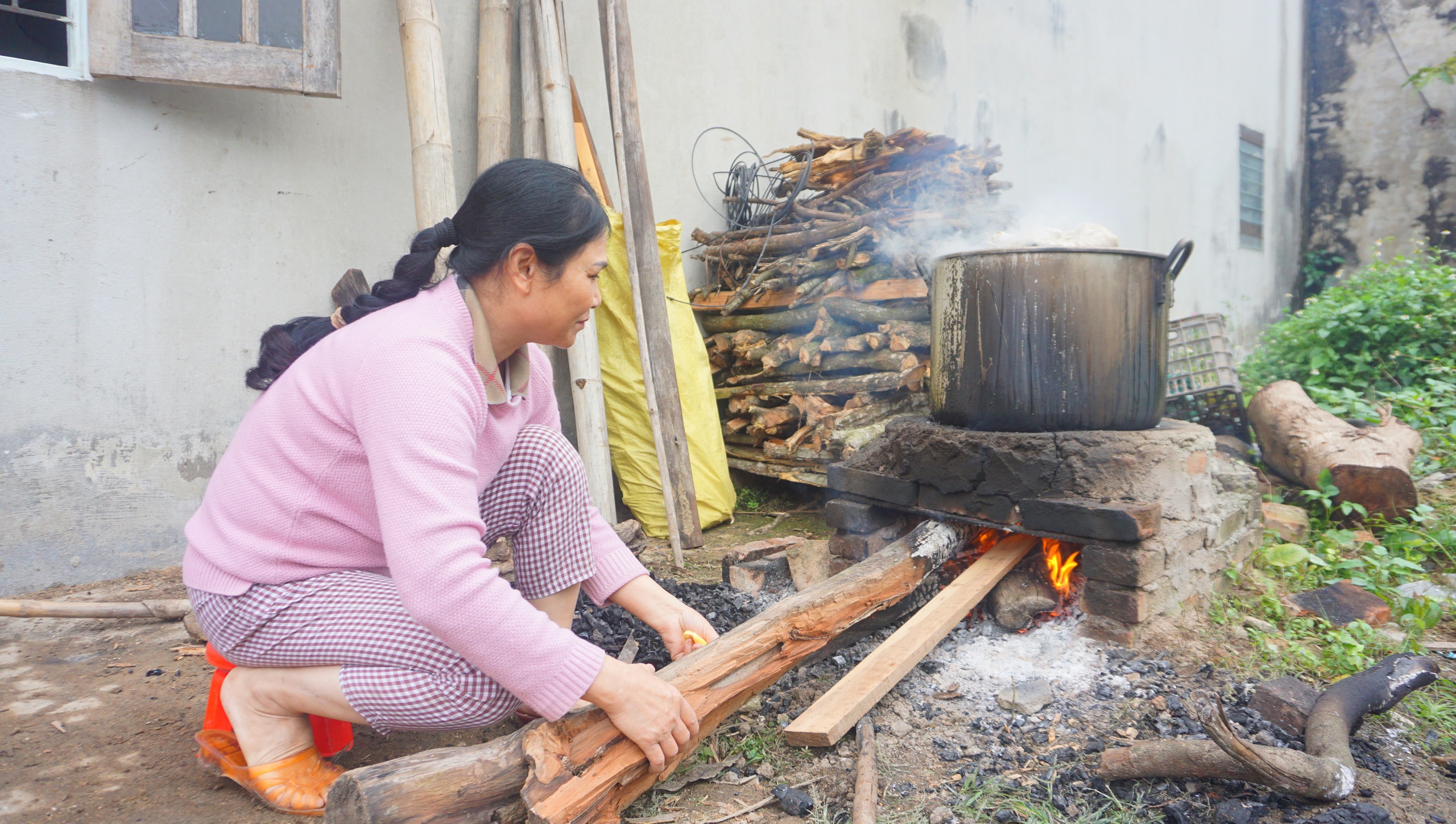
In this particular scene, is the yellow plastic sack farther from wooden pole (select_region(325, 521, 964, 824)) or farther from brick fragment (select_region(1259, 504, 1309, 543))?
brick fragment (select_region(1259, 504, 1309, 543))

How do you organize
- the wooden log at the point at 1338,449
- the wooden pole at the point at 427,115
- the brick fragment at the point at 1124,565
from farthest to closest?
1. the wooden log at the point at 1338,449
2. the wooden pole at the point at 427,115
3. the brick fragment at the point at 1124,565

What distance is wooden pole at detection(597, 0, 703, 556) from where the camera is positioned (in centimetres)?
433

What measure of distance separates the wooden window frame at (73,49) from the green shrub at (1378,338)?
23.2 ft

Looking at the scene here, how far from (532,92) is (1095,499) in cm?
341

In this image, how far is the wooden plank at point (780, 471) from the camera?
4.59 meters

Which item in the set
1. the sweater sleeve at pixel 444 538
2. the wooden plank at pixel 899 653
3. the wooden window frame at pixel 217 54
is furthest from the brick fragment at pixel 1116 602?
the wooden window frame at pixel 217 54

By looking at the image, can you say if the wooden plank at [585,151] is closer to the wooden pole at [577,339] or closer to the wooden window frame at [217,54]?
the wooden pole at [577,339]

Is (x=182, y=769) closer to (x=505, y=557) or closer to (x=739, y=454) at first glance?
(x=505, y=557)

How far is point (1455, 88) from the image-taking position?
10.6 m

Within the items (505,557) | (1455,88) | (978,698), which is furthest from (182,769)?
(1455,88)

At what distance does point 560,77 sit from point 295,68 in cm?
127

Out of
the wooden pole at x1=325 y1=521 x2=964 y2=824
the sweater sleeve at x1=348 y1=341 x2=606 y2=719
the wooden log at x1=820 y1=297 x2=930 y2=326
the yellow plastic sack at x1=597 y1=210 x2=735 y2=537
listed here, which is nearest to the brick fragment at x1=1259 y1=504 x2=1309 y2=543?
the wooden log at x1=820 y1=297 x2=930 y2=326

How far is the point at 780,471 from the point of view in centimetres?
485

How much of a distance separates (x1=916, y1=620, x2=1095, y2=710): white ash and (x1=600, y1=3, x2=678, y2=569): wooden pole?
172cm
